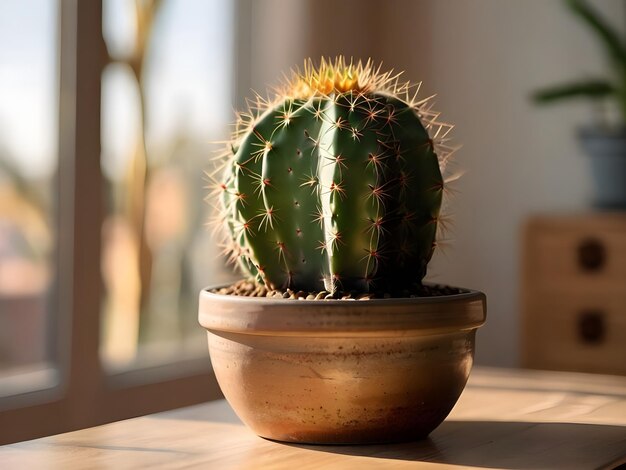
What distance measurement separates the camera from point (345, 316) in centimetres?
72

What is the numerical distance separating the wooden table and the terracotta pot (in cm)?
2

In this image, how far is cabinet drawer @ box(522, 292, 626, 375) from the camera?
2.40 m

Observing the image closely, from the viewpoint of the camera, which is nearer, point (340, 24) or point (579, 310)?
point (579, 310)

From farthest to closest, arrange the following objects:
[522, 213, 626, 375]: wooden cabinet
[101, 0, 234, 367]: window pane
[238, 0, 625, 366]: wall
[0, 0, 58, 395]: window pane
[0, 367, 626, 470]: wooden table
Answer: [238, 0, 625, 366]: wall < [522, 213, 626, 375]: wooden cabinet < [101, 0, 234, 367]: window pane < [0, 0, 58, 395]: window pane < [0, 367, 626, 470]: wooden table

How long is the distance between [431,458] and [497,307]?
92.0 inches

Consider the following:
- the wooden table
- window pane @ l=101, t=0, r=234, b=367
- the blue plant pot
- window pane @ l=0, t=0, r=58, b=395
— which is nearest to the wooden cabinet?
the blue plant pot

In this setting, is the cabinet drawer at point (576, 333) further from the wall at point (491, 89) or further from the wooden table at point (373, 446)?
the wooden table at point (373, 446)

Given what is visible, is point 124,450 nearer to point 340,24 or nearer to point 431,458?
point 431,458

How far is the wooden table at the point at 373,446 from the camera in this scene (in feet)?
2.30

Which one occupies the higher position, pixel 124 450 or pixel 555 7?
pixel 555 7

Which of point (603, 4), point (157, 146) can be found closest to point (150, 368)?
point (157, 146)

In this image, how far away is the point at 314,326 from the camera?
0.72 metres

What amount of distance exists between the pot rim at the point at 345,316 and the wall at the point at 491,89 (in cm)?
210

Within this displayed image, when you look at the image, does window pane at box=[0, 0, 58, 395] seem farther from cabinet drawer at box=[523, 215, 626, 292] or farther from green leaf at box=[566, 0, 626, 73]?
green leaf at box=[566, 0, 626, 73]
